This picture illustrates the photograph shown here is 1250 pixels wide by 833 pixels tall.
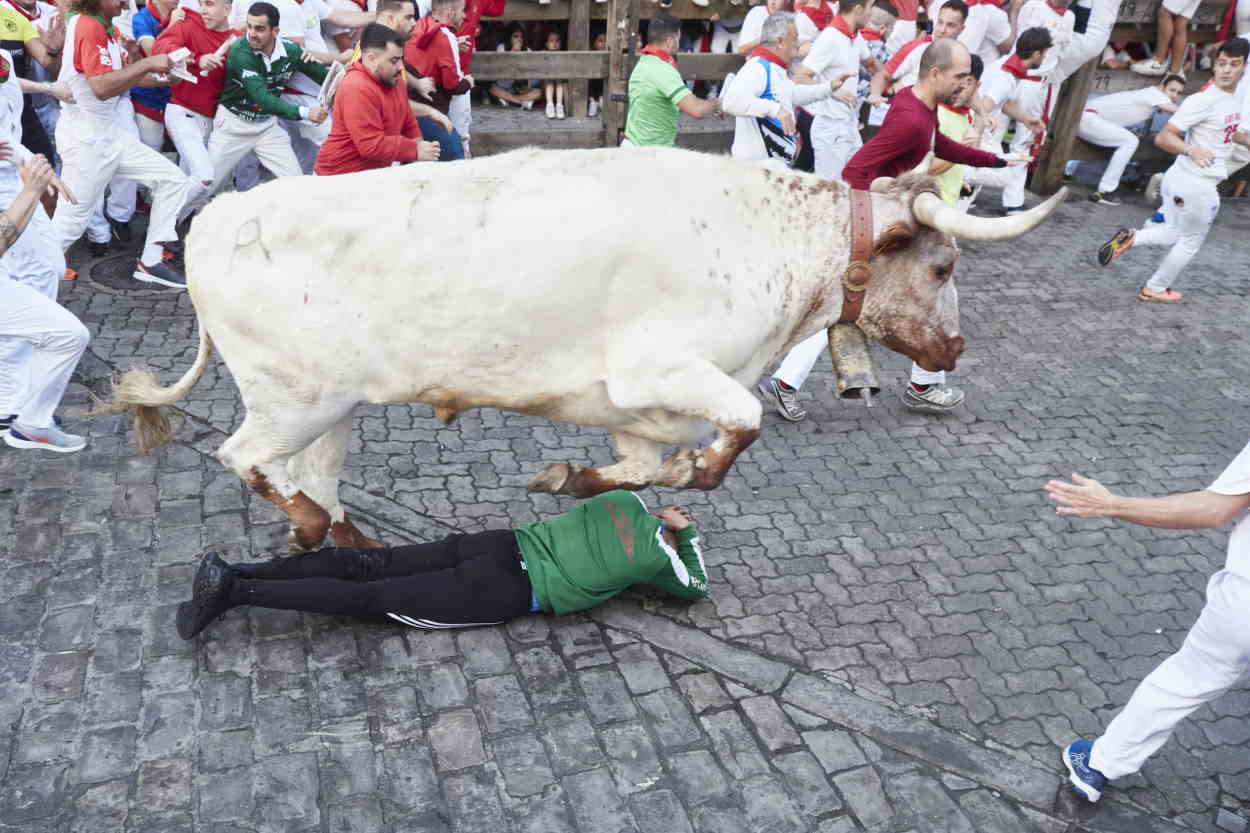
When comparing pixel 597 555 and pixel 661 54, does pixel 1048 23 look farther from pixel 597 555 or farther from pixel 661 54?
pixel 597 555

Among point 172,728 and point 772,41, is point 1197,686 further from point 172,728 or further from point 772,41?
point 772,41

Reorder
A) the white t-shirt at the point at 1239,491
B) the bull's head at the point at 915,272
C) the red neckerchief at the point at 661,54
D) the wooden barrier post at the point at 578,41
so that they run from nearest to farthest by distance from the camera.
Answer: the white t-shirt at the point at 1239,491 → the bull's head at the point at 915,272 → the red neckerchief at the point at 661,54 → the wooden barrier post at the point at 578,41

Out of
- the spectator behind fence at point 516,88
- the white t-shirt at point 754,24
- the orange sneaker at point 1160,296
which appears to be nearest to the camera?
the orange sneaker at point 1160,296

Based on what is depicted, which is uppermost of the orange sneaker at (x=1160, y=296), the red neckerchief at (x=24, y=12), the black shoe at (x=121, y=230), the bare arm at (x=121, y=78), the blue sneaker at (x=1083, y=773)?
the red neckerchief at (x=24, y=12)

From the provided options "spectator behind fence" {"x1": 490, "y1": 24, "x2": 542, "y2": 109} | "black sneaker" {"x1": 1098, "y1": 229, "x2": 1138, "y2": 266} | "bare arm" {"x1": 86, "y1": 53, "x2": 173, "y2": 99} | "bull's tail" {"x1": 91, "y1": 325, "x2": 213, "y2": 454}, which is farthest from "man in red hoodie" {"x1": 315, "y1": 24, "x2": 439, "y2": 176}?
"black sneaker" {"x1": 1098, "y1": 229, "x2": 1138, "y2": 266}

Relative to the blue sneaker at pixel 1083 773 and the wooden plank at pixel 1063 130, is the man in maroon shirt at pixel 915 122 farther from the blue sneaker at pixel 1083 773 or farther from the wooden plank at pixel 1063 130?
the wooden plank at pixel 1063 130

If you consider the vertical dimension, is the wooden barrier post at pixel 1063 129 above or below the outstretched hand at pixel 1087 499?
below

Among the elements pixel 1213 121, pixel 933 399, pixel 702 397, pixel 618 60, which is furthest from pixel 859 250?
pixel 618 60

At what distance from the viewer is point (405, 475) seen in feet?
19.8

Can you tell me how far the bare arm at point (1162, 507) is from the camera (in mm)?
3502

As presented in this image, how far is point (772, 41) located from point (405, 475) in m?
4.83

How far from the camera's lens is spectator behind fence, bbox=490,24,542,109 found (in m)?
11.8

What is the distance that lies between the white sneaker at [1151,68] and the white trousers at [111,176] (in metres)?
11.3

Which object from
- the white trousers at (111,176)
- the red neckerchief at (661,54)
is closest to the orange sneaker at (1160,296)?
the red neckerchief at (661,54)
